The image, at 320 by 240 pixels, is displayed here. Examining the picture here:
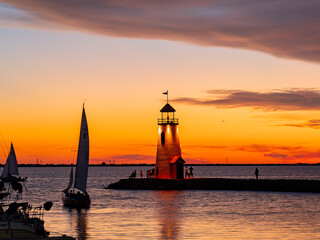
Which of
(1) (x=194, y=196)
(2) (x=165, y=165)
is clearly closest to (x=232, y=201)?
(1) (x=194, y=196)

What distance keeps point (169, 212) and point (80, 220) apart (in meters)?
10.3

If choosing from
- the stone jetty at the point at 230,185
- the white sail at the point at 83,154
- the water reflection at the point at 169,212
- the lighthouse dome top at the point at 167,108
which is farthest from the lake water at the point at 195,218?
the lighthouse dome top at the point at 167,108

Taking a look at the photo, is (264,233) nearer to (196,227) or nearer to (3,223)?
(196,227)

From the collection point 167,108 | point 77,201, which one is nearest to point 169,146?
point 167,108

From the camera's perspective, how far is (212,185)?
88.3m

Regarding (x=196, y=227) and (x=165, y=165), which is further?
(x=165, y=165)

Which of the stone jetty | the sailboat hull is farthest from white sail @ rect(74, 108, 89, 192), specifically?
the stone jetty

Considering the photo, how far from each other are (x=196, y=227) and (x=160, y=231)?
3.32 m

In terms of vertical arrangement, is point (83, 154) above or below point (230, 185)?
above

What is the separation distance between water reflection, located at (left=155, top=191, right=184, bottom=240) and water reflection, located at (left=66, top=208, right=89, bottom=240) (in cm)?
526

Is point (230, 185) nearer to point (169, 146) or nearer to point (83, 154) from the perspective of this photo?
point (169, 146)

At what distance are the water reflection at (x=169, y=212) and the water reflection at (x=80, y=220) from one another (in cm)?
526

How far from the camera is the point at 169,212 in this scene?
56062 millimetres

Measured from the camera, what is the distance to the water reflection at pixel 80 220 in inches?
1560
